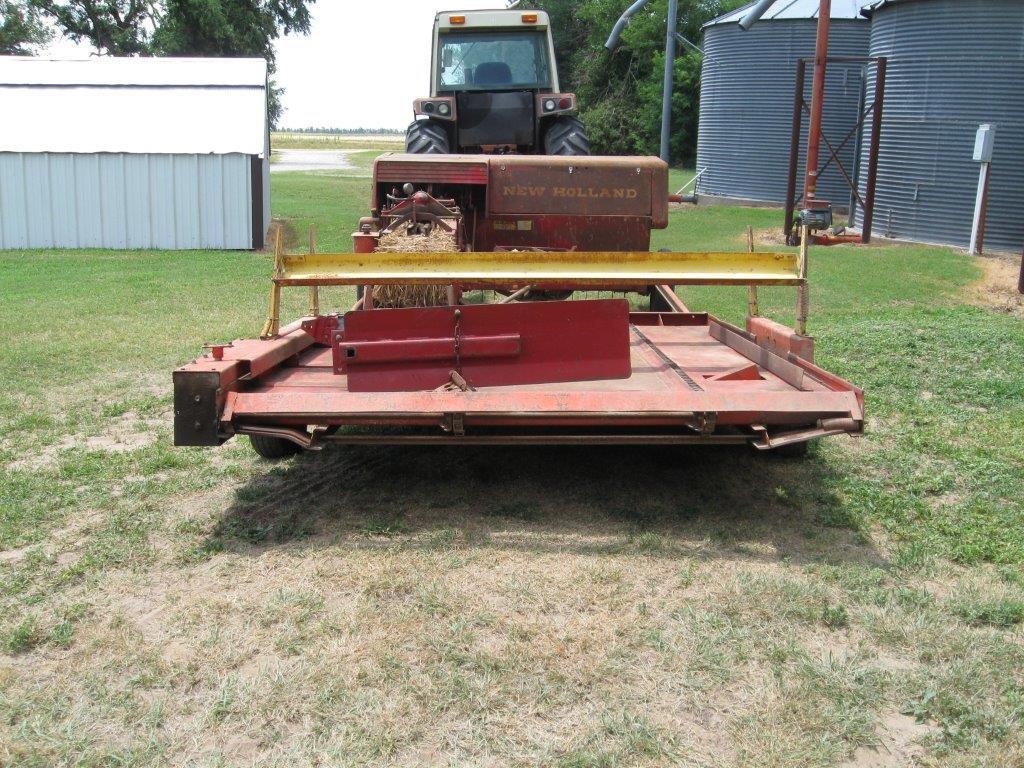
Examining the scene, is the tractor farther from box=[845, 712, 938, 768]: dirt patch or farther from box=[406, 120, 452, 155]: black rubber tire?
box=[845, 712, 938, 768]: dirt patch

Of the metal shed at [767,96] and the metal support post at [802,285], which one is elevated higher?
the metal shed at [767,96]

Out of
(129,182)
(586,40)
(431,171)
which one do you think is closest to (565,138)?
(431,171)

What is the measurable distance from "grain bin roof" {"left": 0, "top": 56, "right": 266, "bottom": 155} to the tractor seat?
7853mm

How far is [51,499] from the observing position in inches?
199

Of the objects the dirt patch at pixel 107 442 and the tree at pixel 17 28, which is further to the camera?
the tree at pixel 17 28

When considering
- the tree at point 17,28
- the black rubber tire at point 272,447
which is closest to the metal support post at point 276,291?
the black rubber tire at point 272,447

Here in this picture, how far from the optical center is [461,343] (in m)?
4.98

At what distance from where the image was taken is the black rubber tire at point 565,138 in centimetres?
1059

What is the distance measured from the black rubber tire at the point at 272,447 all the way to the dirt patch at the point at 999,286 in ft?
28.2

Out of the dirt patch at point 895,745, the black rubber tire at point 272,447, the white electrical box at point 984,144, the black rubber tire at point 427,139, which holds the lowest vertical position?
the dirt patch at point 895,745

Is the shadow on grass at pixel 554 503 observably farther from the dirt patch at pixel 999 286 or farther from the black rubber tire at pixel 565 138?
the dirt patch at pixel 999 286

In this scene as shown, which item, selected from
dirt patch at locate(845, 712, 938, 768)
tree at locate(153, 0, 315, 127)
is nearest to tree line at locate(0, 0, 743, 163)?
tree at locate(153, 0, 315, 127)

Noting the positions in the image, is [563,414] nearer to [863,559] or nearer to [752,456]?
[863,559]

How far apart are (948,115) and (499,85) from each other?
930 cm
